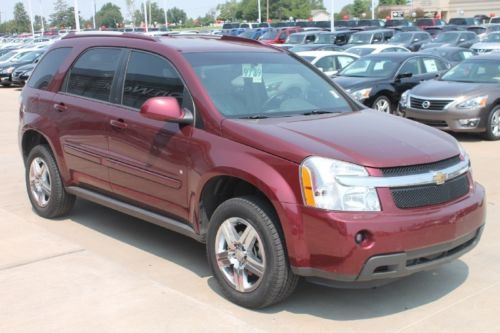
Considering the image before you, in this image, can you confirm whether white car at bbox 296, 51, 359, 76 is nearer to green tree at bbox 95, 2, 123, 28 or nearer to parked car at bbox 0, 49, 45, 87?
parked car at bbox 0, 49, 45, 87

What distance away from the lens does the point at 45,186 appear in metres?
6.54

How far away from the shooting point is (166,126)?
498 centimetres

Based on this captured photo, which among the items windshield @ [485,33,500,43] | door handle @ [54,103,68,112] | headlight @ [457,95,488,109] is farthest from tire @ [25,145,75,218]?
windshield @ [485,33,500,43]

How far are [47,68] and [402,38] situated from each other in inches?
968

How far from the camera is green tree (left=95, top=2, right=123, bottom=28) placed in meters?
110

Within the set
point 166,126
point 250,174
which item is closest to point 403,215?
point 250,174

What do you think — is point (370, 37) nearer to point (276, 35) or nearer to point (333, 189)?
point (276, 35)

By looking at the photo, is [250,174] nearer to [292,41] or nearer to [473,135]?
[473,135]

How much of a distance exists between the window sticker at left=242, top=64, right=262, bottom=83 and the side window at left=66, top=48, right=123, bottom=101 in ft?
3.87

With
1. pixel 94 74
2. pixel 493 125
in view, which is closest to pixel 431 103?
pixel 493 125

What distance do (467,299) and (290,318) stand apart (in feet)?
4.18

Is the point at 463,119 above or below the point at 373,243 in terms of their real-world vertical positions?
below

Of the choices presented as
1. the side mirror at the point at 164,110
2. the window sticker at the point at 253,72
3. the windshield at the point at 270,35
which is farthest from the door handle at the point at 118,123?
the windshield at the point at 270,35

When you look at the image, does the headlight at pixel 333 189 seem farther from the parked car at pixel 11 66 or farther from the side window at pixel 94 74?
the parked car at pixel 11 66
